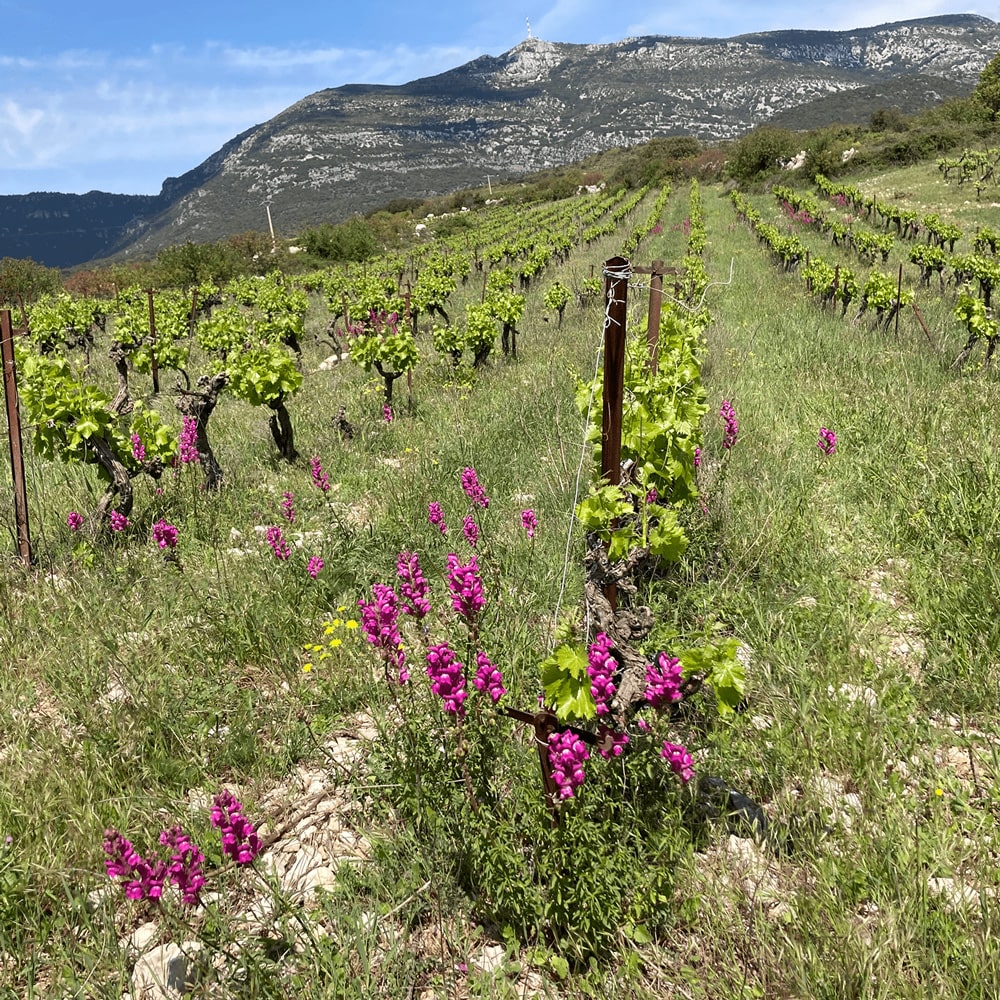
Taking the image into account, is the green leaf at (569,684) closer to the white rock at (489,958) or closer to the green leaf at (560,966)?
the green leaf at (560,966)

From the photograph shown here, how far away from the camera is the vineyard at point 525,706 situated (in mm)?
2021

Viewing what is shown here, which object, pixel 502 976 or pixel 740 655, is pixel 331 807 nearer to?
pixel 502 976

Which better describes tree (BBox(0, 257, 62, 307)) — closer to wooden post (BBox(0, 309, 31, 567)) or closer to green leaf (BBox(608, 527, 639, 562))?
wooden post (BBox(0, 309, 31, 567))

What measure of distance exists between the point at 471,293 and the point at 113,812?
19458 millimetres

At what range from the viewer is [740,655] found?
132 inches

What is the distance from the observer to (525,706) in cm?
Answer: 301

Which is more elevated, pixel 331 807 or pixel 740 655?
pixel 740 655

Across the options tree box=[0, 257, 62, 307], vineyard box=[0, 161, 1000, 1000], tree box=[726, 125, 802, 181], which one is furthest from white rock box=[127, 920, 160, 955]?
tree box=[726, 125, 802, 181]

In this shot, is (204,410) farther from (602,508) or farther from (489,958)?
(489,958)

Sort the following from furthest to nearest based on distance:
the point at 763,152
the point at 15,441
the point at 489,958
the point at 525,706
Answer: the point at 763,152 → the point at 15,441 → the point at 525,706 → the point at 489,958

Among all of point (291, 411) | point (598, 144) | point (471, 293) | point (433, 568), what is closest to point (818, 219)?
point (471, 293)

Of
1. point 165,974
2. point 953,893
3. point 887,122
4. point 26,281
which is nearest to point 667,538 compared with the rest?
point 953,893

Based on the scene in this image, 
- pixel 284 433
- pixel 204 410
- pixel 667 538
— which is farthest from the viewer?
pixel 284 433

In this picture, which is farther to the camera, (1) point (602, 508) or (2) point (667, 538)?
(2) point (667, 538)
